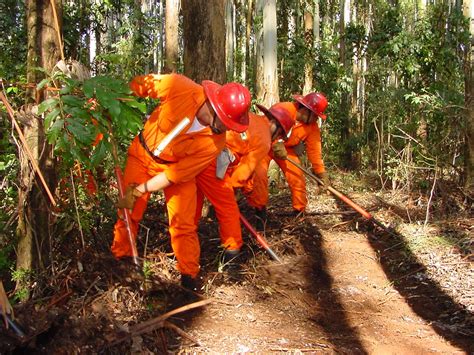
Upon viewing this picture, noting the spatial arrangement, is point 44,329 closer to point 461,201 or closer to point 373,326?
point 373,326

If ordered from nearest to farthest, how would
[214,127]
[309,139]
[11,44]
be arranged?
1. [214,127]
2. [309,139]
3. [11,44]

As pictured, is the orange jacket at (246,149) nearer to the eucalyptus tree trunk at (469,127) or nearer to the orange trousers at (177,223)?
the orange trousers at (177,223)

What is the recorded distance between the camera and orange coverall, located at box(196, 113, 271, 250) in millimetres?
4348

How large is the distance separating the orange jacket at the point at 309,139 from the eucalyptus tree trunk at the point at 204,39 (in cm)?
155

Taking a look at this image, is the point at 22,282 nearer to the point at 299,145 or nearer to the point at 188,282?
the point at 188,282

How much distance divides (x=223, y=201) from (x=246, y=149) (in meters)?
0.69

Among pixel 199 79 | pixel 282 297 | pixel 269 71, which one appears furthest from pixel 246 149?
pixel 269 71

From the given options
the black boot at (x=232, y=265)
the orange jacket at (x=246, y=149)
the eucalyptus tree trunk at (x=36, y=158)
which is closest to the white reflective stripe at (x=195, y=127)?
the orange jacket at (x=246, y=149)

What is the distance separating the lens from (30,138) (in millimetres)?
3105

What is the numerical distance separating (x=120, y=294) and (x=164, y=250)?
114 cm

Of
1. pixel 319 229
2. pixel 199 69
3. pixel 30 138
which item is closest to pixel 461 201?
pixel 319 229

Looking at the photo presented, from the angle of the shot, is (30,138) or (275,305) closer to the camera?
(30,138)

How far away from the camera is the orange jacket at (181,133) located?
374 cm

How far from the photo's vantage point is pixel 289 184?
6.15 metres
